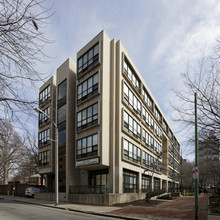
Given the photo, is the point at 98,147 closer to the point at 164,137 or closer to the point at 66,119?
the point at 66,119

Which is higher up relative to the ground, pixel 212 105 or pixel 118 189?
pixel 212 105

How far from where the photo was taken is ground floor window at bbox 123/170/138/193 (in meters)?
29.6

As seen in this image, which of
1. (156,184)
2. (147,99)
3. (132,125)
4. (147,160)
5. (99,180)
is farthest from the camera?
(156,184)

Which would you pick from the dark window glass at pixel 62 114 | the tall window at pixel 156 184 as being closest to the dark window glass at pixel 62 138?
the dark window glass at pixel 62 114

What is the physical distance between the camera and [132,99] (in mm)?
32844

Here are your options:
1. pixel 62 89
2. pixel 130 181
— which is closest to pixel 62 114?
pixel 62 89

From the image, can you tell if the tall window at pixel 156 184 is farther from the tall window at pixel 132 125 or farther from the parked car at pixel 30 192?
the parked car at pixel 30 192

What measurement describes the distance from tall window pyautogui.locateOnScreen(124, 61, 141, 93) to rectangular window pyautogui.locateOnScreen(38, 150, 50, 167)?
1526 centimetres

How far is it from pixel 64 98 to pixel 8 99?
88.0 ft

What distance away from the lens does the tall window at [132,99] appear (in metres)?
30.6

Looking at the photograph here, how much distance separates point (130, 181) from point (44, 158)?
13.2m

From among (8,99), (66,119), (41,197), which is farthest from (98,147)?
(8,99)

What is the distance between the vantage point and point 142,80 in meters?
38.2

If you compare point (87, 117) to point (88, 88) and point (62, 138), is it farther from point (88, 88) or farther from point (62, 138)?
point (62, 138)
